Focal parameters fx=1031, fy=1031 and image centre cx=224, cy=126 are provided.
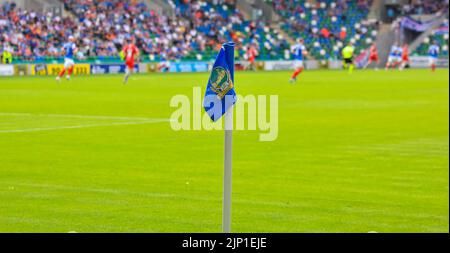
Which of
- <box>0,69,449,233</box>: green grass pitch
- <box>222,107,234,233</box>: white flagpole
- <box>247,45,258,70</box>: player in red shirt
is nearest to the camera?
<box>222,107,234,233</box>: white flagpole

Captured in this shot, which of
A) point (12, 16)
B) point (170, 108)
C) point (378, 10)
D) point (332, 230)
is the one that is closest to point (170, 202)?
point (332, 230)

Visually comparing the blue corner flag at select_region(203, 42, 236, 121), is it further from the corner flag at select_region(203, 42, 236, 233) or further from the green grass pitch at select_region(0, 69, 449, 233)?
the green grass pitch at select_region(0, 69, 449, 233)

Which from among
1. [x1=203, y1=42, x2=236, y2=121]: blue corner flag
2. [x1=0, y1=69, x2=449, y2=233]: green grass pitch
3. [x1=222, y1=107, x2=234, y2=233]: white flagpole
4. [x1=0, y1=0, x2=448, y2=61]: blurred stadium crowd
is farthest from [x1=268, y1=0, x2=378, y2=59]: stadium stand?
[x1=222, y1=107, x2=234, y2=233]: white flagpole

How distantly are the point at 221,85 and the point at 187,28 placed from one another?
239 ft

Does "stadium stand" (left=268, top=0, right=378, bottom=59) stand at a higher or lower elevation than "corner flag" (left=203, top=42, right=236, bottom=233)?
lower

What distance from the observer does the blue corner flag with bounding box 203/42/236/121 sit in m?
9.71

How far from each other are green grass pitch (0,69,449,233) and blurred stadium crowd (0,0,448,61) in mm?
34246

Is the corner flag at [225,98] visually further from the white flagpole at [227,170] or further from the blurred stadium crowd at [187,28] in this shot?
the blurred stadium crowd at [187,28]

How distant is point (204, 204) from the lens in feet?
48.1

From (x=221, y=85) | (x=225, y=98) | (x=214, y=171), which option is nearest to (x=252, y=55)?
(x=214, y=171)

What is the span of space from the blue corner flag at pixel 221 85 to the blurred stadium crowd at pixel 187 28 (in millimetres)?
55569

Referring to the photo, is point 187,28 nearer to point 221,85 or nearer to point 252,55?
point 252,55

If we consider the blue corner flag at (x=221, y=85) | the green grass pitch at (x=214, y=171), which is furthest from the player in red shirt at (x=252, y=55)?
the blue corner flag at (x=221, y=85)
